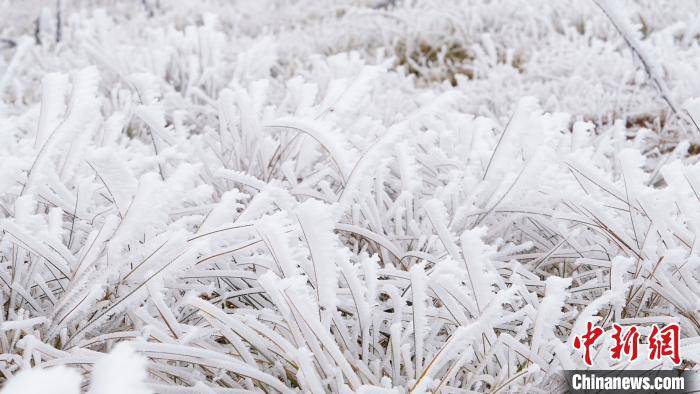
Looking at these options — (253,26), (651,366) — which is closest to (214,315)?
(651,366)

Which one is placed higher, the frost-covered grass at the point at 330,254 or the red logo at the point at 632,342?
the frost-covered grass at the point at 330,254

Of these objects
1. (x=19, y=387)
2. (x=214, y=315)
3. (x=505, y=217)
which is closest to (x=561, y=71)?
(x=505, y=217)

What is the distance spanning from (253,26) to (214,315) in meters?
5.54

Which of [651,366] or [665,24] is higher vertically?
[665,24]

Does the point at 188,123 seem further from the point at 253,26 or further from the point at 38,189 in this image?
the point at 253,26

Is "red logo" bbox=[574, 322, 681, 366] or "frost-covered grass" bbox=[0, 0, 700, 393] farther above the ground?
"frost-covered grass" bbox=[0, 0, 700, 393]

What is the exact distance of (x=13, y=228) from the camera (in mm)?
809

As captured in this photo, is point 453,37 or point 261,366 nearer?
point 261,366

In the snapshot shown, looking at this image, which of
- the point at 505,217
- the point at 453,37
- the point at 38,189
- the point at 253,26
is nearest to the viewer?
the point at 38,189

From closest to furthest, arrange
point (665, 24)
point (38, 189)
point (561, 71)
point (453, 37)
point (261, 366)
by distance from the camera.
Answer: point (261, 366) < point (38, 189) < point (561, 71) < point (665, 24) < point (453, 37)

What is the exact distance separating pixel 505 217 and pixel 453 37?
110 inches

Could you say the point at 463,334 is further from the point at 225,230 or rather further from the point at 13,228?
the point at 13,228

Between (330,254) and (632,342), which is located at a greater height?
(330,254)

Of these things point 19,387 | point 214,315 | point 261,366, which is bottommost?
point 261,366
